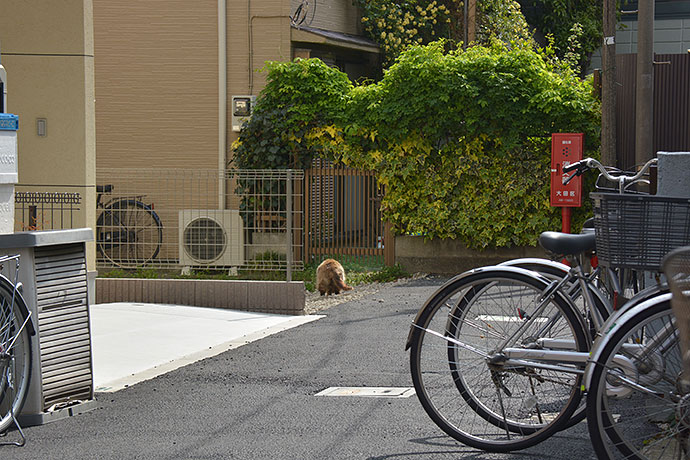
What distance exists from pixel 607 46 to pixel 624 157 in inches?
57.7

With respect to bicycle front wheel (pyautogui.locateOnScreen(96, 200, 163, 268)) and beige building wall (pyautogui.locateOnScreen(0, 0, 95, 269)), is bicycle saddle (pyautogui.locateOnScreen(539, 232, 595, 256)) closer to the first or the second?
beige building wall (pyautogui.locateOnScreen(0, 0, 95, 269))

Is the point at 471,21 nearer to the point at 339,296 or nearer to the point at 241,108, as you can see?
the point at 241,108

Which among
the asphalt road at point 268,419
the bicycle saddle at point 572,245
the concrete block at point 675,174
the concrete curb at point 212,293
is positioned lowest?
the asphalt road at point 268,419

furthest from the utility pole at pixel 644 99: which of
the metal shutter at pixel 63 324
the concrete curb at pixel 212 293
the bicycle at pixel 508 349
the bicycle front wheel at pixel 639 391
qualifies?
the bicycle front wheel at pixel 639 391

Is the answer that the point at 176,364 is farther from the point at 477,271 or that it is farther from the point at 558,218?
the point at 558,218

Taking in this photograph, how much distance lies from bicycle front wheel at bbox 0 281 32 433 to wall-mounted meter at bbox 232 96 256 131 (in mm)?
9796

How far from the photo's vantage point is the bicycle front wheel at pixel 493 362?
4227 mm

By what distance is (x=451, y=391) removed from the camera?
454 centimetres

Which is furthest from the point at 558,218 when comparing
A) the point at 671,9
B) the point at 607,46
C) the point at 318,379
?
the point at 671,9

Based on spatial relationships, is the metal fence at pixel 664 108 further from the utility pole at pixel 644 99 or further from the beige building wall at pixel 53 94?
the beige building wall at pixel 53 94

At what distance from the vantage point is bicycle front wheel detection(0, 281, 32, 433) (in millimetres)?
4762

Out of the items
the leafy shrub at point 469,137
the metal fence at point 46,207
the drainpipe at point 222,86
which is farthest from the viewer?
the drainpipe at point 222,86

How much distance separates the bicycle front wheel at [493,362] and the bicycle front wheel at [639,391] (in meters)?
0.39

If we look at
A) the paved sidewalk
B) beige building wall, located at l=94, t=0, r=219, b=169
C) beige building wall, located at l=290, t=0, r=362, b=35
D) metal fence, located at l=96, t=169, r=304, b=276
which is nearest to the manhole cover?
the paved sidewalk
